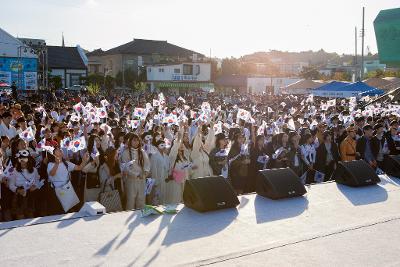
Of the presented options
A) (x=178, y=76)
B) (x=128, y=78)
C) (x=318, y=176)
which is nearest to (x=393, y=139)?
(x=318, y=176)

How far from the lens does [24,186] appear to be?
22.5 feet

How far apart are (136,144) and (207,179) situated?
144 cm

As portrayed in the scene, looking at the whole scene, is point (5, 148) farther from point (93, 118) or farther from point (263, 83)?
point (263, 83)

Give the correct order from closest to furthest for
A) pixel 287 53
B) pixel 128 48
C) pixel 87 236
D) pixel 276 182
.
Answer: pixel 87 236
pixel 276 182
pixel 128 48
pixel 287 53

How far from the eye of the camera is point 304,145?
32.1ft

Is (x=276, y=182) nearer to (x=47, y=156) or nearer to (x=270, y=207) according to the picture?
(x=270, y=207)

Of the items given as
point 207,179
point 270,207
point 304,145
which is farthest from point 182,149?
point 304,145

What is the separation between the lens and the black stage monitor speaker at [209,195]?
21.8 ft

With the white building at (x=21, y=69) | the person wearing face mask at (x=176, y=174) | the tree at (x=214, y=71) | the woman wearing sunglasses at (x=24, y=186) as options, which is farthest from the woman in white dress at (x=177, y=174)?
the tree at (x=214, y=71)

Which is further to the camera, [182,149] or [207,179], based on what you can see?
[182,149]

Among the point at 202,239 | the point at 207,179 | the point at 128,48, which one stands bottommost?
the point at 202,239

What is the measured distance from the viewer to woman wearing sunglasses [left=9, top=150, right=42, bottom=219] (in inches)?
268

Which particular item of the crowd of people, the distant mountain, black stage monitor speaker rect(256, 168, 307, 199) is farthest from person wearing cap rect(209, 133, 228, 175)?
the distant mountain

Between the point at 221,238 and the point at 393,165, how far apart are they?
214 inches
